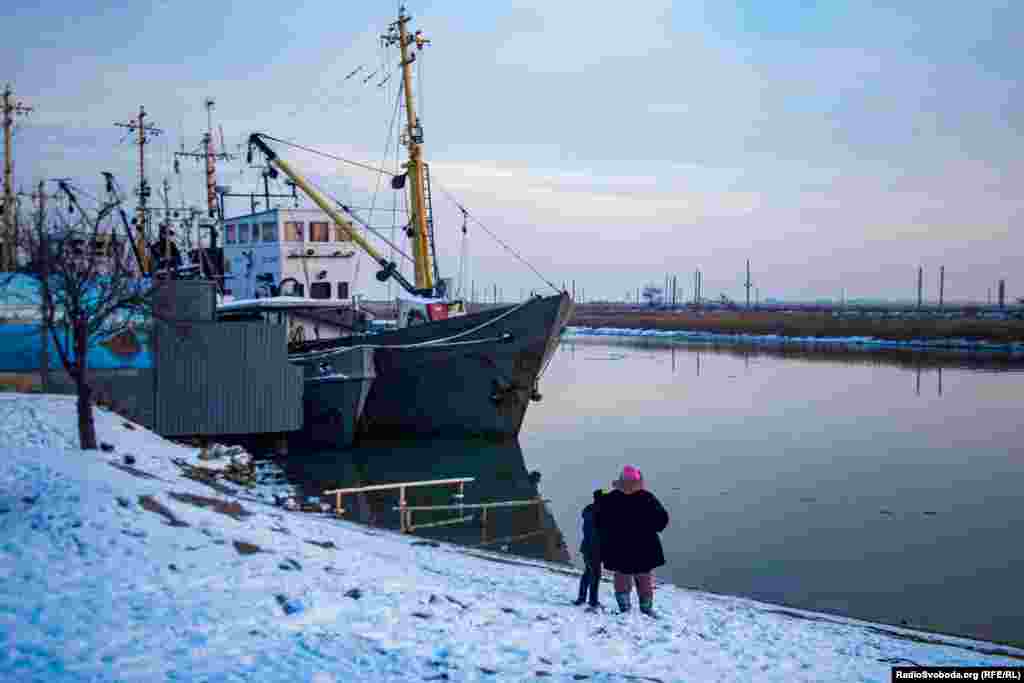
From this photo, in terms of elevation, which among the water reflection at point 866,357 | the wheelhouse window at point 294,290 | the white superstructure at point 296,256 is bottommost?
the water reflection at point 866,357

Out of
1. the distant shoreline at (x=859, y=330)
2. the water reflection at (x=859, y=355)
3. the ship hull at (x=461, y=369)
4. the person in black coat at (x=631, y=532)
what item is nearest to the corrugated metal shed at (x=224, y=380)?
the ship hull at (x=461, y=369)

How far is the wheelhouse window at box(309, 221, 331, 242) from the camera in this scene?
26469mm

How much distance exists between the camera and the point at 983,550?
567 inches

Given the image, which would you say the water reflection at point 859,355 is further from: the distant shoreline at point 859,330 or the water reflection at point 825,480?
the water reflection at point 825,480

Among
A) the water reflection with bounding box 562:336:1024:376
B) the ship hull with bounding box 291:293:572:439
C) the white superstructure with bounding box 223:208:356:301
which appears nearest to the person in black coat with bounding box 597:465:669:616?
the ship hull with bounding box 291:293:572:439

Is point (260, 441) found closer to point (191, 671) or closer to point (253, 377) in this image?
point (253, 377)

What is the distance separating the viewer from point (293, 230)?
26.3 metres

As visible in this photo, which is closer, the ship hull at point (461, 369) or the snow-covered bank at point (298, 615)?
the snow-covered bank at point (298, 615)

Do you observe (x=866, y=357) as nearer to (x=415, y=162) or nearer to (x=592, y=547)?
(x=415, y=162)

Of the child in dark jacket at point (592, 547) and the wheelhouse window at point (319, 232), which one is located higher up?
the wheelhouse window at point (319, 232)

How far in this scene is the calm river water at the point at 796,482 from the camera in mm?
12680

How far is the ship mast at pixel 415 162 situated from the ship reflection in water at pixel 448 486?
5387 millimetres

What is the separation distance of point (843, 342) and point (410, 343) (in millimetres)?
59464

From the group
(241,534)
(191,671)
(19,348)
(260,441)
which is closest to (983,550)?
(241,534)
